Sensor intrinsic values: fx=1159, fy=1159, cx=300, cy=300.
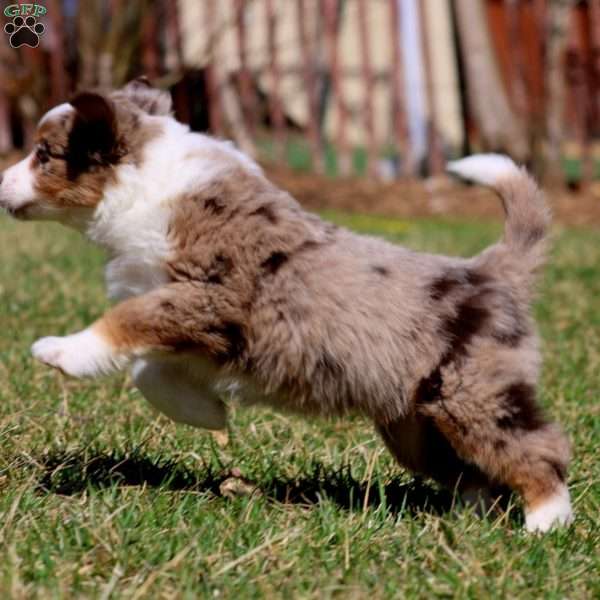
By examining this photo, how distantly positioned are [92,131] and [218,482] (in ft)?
3.64

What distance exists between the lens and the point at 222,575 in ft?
8.63

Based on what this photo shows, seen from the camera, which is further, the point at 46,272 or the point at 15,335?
the point at 46,272

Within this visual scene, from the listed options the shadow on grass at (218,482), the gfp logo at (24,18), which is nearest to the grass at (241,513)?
the shadow on grass at (218,482)

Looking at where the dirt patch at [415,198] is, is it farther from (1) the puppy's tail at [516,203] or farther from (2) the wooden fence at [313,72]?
(1) the puppy's tail at [516,203]

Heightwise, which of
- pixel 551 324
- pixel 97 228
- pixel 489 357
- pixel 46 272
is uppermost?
pixel 97 228

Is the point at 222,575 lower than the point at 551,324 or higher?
higher

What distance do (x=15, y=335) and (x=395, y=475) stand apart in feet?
7.41

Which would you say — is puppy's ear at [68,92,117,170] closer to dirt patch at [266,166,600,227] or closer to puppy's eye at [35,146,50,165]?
puppy's eye at [35,146,50,165]

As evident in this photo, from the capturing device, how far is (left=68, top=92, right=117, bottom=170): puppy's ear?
3.35m

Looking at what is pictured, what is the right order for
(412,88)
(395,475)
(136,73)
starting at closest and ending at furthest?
(395,475) < (136,73) < (412,88)

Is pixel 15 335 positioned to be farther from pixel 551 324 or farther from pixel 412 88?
pixel 412 88

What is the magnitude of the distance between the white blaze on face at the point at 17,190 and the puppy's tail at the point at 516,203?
4.29ft

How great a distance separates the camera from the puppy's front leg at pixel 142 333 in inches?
122

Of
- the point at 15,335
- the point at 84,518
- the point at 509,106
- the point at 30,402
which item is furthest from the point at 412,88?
the point at 84,518
